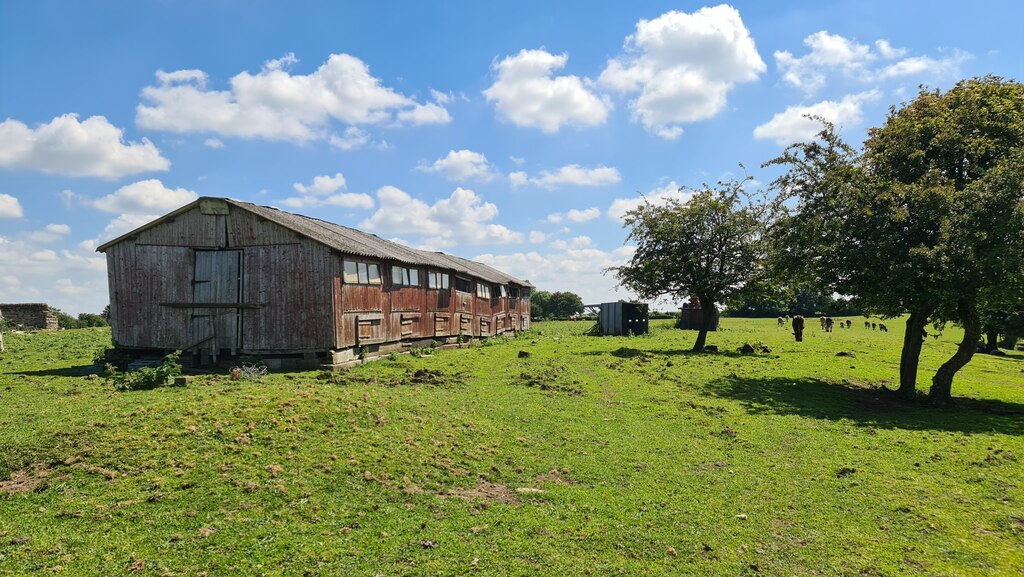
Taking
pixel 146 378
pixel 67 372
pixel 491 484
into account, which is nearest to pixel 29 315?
pixel 67 372

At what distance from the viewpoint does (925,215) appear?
19688mm

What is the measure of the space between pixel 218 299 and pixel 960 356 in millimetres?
31711

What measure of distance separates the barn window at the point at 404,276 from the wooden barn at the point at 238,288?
2.46 meters

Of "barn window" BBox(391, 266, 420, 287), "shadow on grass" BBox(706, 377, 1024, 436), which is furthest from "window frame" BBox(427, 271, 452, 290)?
"shadow on grass" BBox(706, 377, 1024, 436)

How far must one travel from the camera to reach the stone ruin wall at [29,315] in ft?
152

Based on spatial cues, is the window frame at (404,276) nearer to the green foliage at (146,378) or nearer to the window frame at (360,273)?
the window frame at (360,273)

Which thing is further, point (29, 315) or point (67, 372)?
point (29, 315)

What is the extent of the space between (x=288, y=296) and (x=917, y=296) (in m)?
25.9

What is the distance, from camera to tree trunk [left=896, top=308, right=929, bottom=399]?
71.1ft

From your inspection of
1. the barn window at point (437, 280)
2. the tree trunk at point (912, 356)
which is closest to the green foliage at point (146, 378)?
the barn window at point (437, 280)

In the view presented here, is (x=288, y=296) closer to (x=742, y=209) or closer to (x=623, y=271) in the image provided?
(x=623, y=271)

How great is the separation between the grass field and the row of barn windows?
26.6ft

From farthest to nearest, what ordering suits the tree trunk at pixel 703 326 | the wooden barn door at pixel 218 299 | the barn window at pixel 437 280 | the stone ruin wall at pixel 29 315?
the stone ruin wall at pixel 29 315
the tree trunk at pixel 703 326
the barn window at pixel 437 280
the wooden barn door at pixel 218 299

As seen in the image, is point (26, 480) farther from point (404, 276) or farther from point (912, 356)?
point (912, 356)
